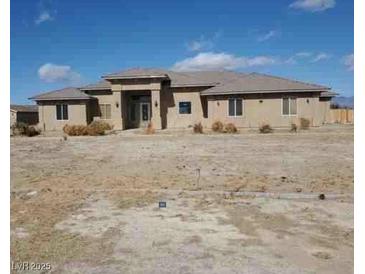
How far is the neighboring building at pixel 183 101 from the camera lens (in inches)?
1123

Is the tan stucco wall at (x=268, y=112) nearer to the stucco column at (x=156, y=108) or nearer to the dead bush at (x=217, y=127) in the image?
the dead bush at (x=217, y=127)

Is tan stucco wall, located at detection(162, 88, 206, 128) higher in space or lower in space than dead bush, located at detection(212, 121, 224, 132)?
higher

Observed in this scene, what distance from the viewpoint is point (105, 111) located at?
3306 centimetres

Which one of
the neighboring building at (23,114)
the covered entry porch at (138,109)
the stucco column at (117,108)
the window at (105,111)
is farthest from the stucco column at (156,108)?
the neighboring building at (23,114)

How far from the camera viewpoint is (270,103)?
28734 mm

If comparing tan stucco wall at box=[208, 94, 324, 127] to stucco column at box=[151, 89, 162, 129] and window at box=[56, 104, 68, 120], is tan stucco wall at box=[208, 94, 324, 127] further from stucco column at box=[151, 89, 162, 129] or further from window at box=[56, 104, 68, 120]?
window at box=[56, 104, 68, 120]

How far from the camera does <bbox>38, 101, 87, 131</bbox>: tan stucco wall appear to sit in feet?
105

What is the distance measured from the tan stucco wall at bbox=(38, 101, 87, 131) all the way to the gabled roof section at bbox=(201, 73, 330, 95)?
1016cm

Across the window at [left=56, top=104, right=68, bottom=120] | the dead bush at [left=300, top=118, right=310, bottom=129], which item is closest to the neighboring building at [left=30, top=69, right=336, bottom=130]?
the window at [left=56, top=104, right=68, bottom=120]

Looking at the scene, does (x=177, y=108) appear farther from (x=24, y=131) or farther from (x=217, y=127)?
(x=24, y=131)
